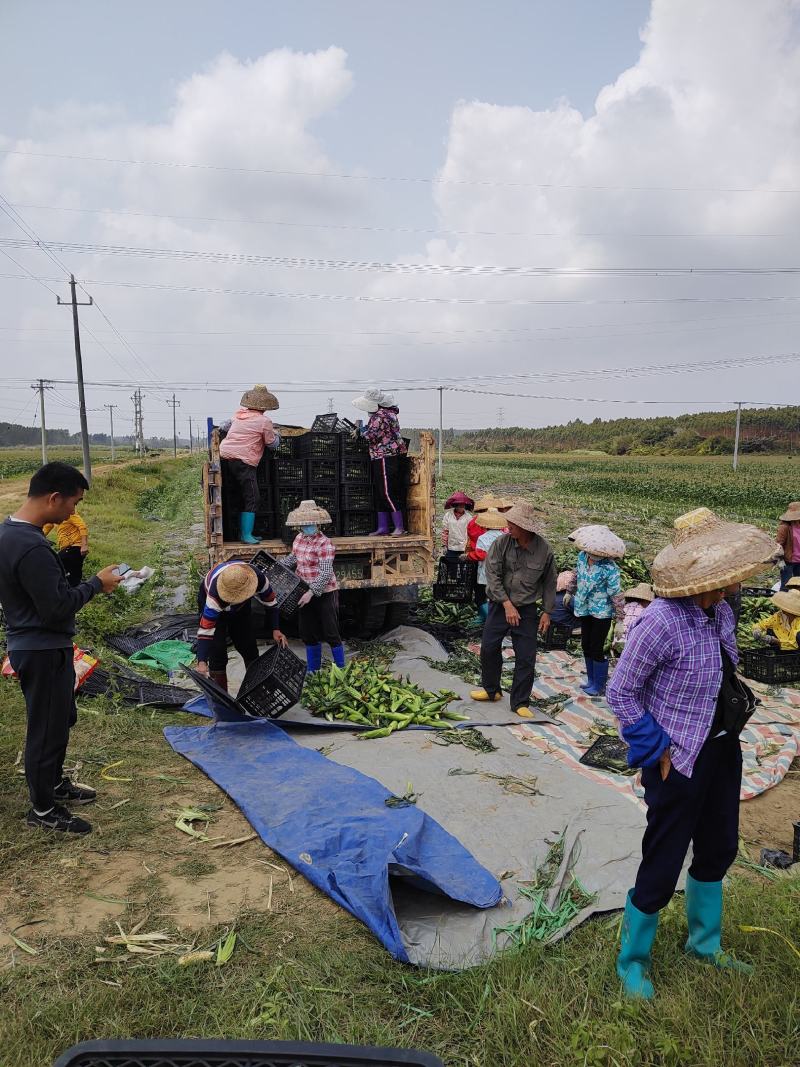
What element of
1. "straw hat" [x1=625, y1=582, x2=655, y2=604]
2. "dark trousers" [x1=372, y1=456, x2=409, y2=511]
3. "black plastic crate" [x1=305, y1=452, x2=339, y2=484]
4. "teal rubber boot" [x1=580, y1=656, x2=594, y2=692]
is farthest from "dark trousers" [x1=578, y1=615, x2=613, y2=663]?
Result: "black plastic crate" [x1=305, y1=452, x2=339, y2=484]

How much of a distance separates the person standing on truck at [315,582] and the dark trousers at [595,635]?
8.79 ft

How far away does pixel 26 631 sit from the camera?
4.40 meters

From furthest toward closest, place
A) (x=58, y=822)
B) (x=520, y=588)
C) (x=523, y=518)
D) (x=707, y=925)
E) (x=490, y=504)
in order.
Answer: (x=490, y=504) → (x=520, y=588) → (x=523, y=518) → (x=58, y=822) → (x=707, y=925)

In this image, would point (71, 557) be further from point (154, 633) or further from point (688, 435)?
point (688, 435)

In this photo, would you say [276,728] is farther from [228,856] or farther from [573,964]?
[573,964]

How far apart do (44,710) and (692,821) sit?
12.3 feet

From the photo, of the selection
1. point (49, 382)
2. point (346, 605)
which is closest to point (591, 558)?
point (346, 605)

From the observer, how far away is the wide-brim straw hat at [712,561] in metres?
2.88

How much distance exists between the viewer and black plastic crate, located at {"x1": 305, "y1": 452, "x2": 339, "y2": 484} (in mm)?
9602

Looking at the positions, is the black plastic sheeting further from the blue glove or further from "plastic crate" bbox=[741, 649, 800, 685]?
the blue glove

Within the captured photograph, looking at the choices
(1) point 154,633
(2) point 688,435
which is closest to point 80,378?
(1) point 154,633

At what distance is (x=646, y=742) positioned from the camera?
3.00 metres

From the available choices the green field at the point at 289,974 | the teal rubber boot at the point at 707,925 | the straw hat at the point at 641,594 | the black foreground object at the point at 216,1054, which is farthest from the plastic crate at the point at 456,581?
the black foreground object at the point at 216,1054

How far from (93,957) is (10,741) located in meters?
3.06
